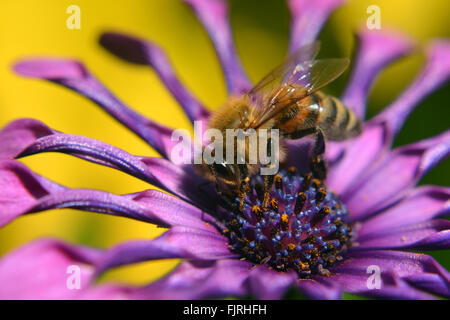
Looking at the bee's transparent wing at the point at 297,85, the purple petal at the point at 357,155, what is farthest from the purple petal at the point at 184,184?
the purple petal at the point at 357,155

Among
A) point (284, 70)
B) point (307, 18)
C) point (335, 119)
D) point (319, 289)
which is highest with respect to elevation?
point (307, 18)

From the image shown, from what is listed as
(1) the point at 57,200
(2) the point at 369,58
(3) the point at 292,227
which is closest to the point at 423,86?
(2) the point at 369,58

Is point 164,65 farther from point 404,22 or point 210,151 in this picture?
point 404,22

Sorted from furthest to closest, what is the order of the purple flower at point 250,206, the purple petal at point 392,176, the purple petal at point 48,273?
1. the purple petal at point 392,176
2. the purple flower at point 250,206
3. the purple petal at point 48,273

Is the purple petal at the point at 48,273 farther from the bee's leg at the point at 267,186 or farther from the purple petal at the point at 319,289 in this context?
the bee's leg at the point at 267,186

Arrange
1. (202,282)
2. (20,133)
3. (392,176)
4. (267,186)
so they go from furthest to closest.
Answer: (392,176), (267,186), (20,133), (202,282)

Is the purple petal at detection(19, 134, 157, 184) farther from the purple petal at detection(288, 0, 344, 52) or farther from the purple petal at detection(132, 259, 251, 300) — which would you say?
the purple petal at detection(288, 0, 344, 52)

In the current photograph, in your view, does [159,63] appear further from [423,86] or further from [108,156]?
[423,86]

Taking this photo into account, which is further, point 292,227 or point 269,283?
point 292,227
